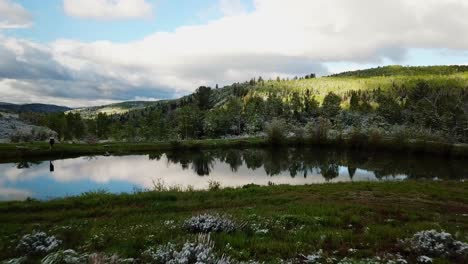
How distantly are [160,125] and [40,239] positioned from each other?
119253 mm

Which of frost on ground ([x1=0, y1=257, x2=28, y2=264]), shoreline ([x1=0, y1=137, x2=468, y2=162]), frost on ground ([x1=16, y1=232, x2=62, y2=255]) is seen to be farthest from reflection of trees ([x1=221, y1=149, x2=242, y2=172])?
frost on ground ([x1=0, y1=257, x2=28, y2=264])

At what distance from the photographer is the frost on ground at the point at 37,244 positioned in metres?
10.5

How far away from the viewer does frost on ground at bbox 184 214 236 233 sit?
12805 mm

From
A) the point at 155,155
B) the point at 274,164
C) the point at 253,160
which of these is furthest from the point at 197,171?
the point at 155,155

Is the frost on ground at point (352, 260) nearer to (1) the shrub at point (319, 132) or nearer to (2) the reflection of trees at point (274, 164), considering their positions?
(2) the reflection of trees at point (274, 164)

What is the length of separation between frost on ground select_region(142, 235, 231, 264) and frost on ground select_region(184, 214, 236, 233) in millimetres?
2329

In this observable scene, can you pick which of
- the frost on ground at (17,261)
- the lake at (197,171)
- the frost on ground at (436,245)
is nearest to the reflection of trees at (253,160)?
the lake at (197,171)

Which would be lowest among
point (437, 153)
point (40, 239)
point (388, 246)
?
point (437, 153)

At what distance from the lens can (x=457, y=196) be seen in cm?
2212

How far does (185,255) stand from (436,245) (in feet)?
23.7

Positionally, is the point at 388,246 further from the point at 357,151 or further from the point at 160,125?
the point at 160,125

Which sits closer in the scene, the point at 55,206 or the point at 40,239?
the point at 40,239

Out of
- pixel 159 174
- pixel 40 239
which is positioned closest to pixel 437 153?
pixel 159 174

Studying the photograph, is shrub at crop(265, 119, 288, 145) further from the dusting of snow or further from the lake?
the dusting of snow
